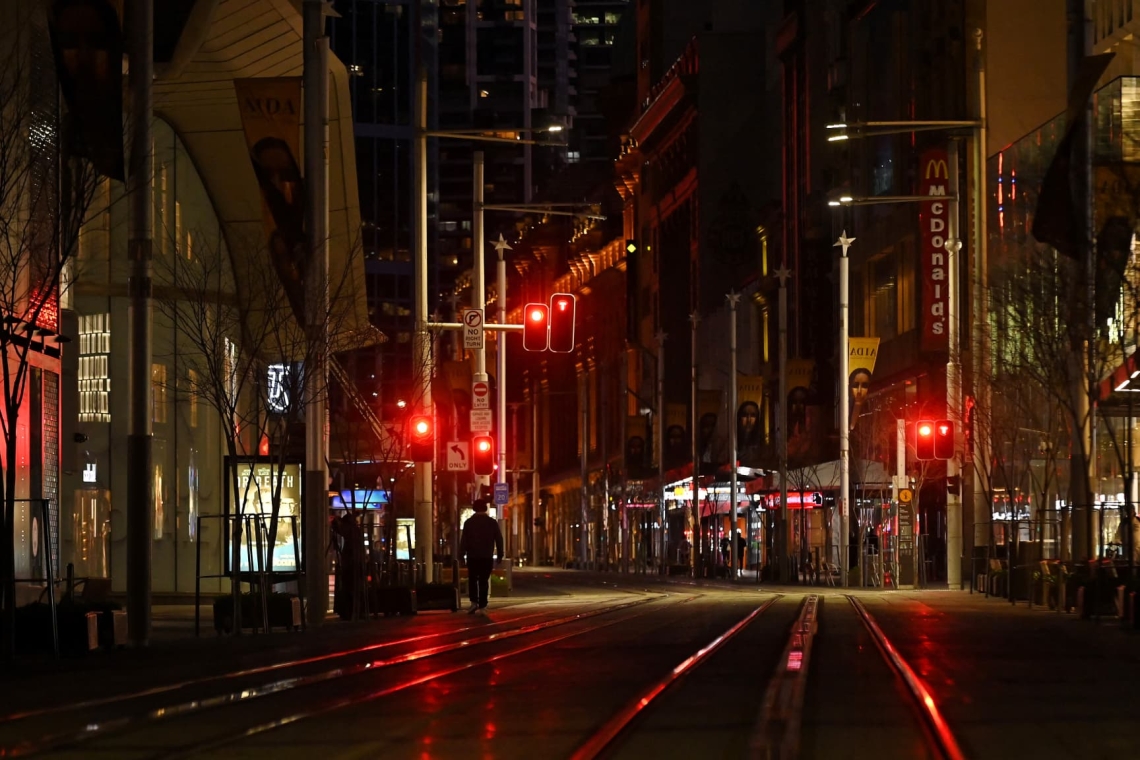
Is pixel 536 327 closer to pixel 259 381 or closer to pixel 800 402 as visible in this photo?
pixel 259 381

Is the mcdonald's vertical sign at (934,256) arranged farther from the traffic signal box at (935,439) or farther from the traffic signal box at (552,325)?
the traffic signal box at (552,325)

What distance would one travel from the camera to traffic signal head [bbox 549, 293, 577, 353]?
4031cm

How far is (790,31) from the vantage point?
291 ft

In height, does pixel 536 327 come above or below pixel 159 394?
above

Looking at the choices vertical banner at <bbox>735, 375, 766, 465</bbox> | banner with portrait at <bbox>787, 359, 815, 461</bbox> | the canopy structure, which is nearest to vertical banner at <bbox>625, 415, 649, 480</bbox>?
banner with portrait at <bbox>787, 359, 815, 461</bbox>

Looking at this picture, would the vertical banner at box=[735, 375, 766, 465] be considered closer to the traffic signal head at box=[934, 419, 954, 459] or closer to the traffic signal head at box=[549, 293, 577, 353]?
the traffic signal head at box=[934, 419, 954, 459]

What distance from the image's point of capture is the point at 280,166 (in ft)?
107

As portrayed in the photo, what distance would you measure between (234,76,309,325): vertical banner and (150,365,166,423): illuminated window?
12338mm

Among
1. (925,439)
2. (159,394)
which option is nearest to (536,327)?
(159,394)

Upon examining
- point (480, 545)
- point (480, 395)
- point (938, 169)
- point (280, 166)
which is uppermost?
point (938, 169)

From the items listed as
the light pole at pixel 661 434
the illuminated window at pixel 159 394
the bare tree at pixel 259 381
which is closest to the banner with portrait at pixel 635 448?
the light pole at pixel 661 434

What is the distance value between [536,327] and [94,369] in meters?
8.92

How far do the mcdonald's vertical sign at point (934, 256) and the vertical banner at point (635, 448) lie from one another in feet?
121

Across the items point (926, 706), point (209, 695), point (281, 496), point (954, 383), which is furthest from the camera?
point (954, 383)
